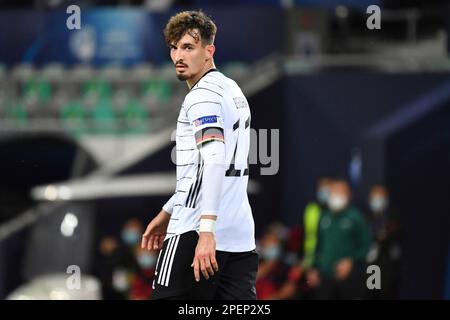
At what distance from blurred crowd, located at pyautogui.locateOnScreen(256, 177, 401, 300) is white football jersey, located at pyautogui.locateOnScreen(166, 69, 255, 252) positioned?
238 inches

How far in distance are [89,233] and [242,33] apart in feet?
12.9

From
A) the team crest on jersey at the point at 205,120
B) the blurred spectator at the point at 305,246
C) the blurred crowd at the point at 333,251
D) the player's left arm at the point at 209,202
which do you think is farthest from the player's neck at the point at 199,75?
the blurred spectator at the point at 305,246

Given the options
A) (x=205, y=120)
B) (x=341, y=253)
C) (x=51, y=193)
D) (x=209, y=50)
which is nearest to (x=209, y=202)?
(x=205, y=120)

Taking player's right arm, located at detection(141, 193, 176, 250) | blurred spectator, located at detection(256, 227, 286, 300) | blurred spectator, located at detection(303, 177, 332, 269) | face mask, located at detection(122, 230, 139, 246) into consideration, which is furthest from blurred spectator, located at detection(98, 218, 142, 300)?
player's right arm, located at detection(141, 193, 176, 250)

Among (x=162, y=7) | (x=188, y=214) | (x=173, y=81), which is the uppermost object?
(x=162, y=7)

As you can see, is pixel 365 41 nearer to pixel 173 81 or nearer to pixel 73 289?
pixel 173 81

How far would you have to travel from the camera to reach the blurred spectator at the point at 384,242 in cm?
1276

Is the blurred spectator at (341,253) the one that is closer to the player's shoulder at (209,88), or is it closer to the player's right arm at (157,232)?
the player's right arm at (157,232)

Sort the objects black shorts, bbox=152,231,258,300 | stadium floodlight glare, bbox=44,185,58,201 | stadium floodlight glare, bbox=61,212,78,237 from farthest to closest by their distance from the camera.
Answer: stadium floodlight glare, bbox=44,185,58,201 → stadium floodlight glare, bbox=61,212,78,237 → black shorts, bbox=152,231,258,300

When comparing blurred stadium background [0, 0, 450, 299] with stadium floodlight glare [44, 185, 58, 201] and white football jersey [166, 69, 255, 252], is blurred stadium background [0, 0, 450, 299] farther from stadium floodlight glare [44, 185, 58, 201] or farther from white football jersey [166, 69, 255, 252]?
white football jersey [166, 69, 255, 252]

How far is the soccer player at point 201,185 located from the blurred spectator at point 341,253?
256 inches

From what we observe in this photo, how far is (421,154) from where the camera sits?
47.6 ft

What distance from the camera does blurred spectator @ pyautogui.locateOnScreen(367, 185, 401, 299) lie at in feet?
41.9
